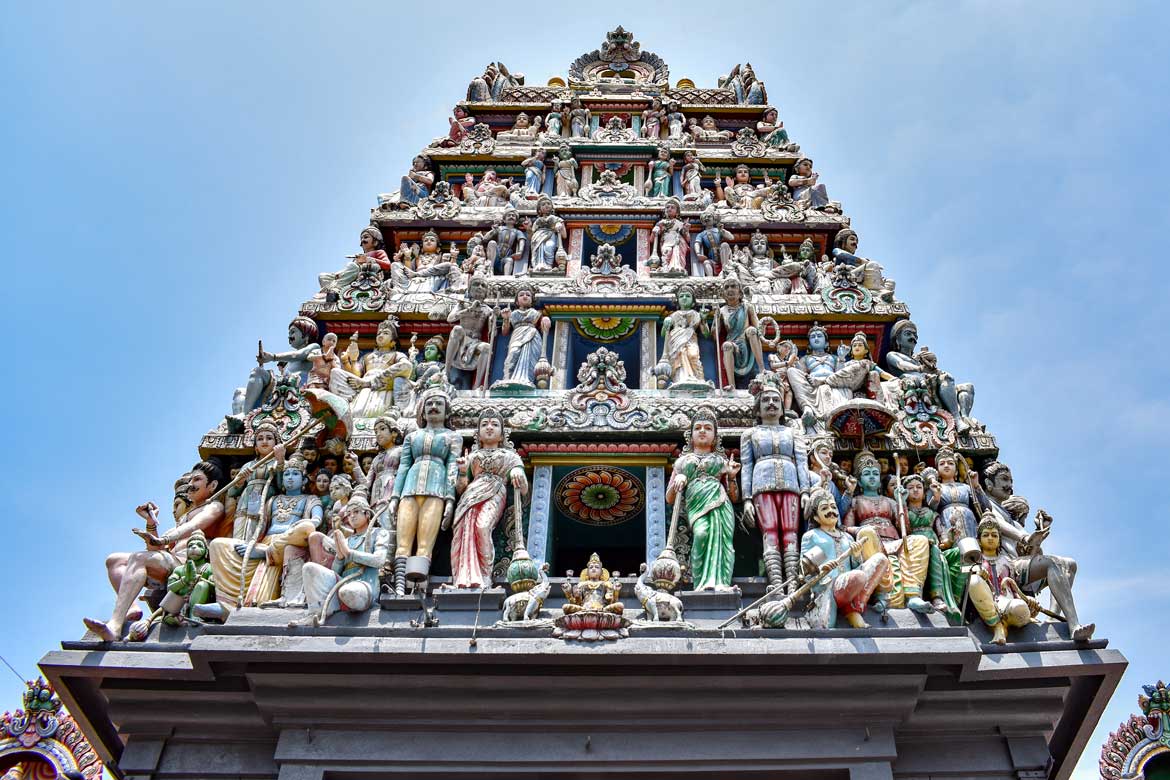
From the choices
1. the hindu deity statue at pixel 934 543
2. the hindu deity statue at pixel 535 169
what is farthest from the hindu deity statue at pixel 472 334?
the hindu deity statue at pixel 934 543

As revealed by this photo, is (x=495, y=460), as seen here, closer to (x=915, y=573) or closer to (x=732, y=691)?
(x=732, y=691)

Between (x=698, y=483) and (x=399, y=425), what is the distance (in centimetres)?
411

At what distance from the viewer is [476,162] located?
2233cm

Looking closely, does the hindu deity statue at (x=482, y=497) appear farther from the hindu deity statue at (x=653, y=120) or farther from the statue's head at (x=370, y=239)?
the hindu deity statue at (x=653, y=120)

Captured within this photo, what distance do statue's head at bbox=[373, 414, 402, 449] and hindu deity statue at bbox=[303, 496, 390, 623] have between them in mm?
1213

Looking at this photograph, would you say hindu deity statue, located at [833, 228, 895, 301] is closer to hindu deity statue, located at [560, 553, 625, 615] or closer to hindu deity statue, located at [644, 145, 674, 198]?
hindu deity statue, located at [644, 145, 674, 198]

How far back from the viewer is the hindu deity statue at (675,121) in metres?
23.6

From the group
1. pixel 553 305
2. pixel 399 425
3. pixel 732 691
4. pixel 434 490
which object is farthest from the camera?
pixel 553 305

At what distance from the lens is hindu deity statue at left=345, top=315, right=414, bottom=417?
15.6 metres

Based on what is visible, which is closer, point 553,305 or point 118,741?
point 118,741

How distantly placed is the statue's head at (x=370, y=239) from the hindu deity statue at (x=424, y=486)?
6.02m

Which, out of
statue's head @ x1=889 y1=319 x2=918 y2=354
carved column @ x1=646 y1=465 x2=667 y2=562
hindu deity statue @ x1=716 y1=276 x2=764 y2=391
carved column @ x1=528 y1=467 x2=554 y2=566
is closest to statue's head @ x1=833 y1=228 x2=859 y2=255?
statue's head @ x1=889 y1=319 x2=918 y2=354

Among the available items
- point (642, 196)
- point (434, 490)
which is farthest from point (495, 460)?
point (642, 196)

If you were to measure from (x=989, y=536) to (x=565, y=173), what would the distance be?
11660mm
